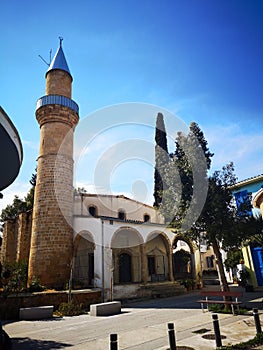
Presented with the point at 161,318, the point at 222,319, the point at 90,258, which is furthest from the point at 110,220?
the point at 222,319

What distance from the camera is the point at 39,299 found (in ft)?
44.4

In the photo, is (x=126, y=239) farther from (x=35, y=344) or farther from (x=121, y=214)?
(x=35, y=344)

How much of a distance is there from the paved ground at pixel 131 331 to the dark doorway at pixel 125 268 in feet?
32.4

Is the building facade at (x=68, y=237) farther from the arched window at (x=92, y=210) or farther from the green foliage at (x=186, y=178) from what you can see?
the arched window at (x=92, y=210)

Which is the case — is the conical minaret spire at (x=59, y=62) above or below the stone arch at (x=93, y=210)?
above

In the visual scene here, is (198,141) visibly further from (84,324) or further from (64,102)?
(64,102)

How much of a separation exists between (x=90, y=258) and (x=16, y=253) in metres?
6.76

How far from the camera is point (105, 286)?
16094mm

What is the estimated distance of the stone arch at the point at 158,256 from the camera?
21.5m

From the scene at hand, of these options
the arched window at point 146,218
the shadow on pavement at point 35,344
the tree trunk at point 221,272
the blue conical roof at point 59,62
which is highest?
the blue conical roof at point 59,62

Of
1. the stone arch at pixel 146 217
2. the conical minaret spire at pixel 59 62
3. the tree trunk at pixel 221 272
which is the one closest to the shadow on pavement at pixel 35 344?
the tree trunk at pixel 221 272

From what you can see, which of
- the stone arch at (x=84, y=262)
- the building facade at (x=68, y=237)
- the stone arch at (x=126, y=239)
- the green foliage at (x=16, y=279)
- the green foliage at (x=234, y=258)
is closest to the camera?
the green foliage at (x=16, y=279)

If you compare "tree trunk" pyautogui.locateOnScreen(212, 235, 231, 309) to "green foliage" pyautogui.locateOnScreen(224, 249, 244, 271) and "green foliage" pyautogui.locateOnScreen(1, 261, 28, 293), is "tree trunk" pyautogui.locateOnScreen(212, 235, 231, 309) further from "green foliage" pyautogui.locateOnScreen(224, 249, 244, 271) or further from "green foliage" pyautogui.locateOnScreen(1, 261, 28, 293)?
"green foliage" pyautogui.locateOnScreen(1, 261, 28, 293)

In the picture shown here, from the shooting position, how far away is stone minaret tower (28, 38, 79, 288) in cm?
1697
